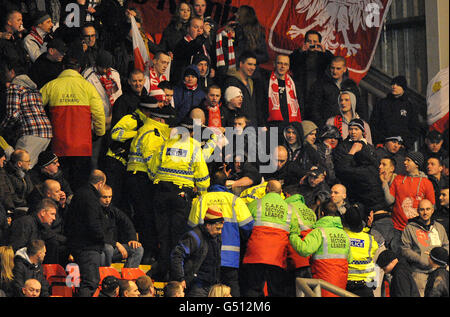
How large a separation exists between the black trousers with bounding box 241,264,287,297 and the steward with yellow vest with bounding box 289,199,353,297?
42cm

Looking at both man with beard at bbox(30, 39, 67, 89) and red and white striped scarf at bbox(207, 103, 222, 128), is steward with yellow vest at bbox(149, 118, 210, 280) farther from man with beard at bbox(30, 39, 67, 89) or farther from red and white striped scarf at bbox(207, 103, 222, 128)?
man with beard at bbox(30, 39, 67, 89)

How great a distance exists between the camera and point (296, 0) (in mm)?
19875

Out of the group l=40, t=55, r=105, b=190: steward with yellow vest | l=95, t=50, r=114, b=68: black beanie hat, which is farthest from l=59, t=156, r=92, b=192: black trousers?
l=95, t=50, r=114, b=68: black beanie hat

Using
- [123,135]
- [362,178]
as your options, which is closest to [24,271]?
[123,135]

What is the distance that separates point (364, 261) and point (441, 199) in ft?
8.23

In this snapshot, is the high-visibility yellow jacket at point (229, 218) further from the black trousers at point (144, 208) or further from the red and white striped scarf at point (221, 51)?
the red and white striped scarf at point (221, 51)

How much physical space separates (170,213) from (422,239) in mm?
3591

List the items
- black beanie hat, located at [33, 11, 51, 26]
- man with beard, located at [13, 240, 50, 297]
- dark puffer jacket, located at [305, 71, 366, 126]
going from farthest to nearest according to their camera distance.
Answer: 1. dark puffer jacket, located at [305, 71, 366, 126]
2. black beanie hat, located at [33, 11, 51, 26]
3. man with beard, located at [13, 240, 50, 297]

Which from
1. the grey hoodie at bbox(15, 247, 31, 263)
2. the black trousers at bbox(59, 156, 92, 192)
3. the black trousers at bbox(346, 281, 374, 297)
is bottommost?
the black trousers at bbox(346, 281, 374, 297)

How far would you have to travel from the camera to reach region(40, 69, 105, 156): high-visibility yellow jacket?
1534cm

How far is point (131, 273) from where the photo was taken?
14.1 m

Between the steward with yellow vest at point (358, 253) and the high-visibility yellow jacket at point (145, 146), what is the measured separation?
2664 mm
